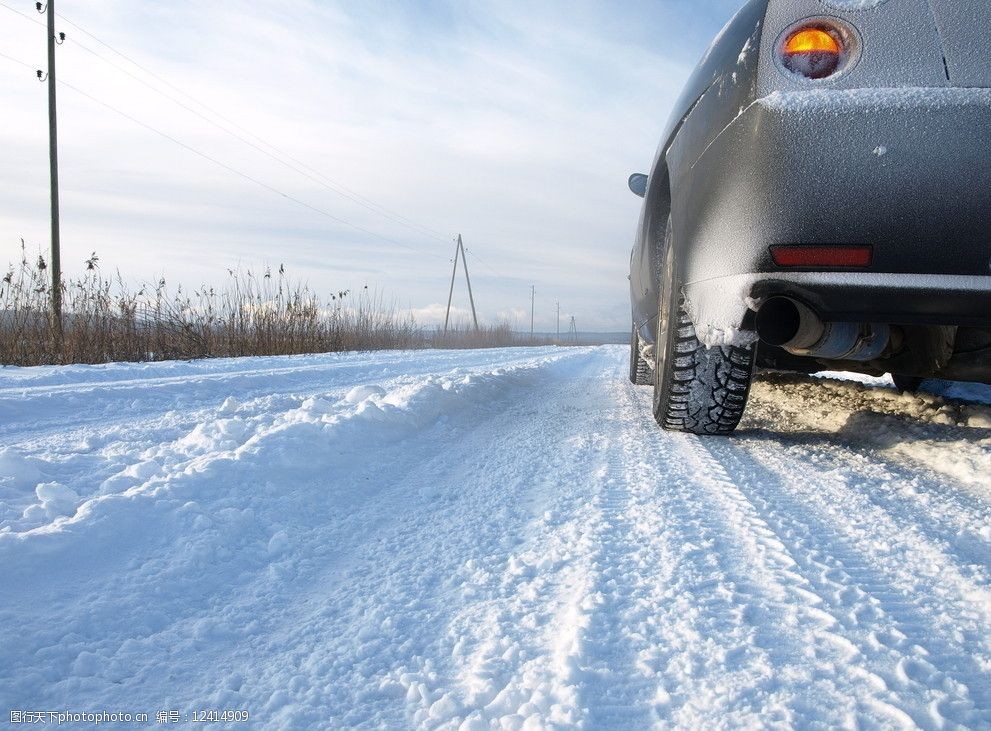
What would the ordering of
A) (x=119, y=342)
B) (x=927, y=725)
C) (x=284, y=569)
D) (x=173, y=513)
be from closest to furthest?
1. (x=927, y=725)
2. (x=284, y=569)
3. (x=173, y=513)
4. (x=119, y=342)

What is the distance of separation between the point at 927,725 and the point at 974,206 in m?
1.51

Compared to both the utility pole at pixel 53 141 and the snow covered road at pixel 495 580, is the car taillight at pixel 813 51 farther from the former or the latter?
the utility pole at pixel 53 141

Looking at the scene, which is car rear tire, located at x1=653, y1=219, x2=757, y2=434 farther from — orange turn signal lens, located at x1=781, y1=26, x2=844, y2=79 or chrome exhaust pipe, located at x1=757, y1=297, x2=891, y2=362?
orange turn signal lens, located at x1=781, y1=26, x2=844, y2=79

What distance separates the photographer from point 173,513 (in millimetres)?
1674

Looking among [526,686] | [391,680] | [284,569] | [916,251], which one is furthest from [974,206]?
[284,569]

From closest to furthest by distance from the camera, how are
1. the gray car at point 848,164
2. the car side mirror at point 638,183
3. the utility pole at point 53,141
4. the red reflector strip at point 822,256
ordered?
the gray car at point 848,164
the red reflector strip at point 822,256
the car side mirror at point 638,183
the utility pole at point 53,141

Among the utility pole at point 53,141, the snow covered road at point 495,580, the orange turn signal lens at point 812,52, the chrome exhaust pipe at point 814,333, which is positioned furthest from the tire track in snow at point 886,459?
the utility pole at point 53,141

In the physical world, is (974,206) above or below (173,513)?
above

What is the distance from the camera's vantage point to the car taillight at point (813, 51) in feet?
6.13

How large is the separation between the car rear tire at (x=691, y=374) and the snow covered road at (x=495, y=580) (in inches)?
10.0

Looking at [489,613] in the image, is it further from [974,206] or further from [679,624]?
[974,206]

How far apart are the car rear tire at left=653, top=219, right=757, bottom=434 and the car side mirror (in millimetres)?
1263

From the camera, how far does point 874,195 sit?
6.08 feet

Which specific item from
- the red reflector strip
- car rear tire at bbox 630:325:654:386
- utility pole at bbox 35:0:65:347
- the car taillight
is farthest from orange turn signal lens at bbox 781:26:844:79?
utility pole at bbox 35:0:65:347
